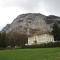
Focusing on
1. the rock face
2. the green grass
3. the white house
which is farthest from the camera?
the rock face

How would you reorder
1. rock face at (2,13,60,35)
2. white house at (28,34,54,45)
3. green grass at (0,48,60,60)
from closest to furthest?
1. green grass at (0,48,60,60)
2. white house at (28,34,54,45)
3. rock face at (2,13,60,35)

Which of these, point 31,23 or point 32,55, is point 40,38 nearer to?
point 31,23

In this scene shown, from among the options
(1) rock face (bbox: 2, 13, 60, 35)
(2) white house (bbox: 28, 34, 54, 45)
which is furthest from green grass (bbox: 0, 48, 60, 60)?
(1) rock face (bbox: 2, 13, 60, 35)

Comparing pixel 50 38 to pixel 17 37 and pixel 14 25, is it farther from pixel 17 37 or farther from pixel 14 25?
pixel 14 25

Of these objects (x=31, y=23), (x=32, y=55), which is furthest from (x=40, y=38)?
(x=32, y=55)

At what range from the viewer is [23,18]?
197m

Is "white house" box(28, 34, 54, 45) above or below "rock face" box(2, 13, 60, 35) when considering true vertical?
below

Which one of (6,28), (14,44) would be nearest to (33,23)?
(6,28)

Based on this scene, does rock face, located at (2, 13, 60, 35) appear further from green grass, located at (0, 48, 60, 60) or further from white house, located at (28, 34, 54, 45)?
green grass, located at (0, 48, 60, 60)

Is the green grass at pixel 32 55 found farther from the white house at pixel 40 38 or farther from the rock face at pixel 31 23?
the rock face at pixel 31 23

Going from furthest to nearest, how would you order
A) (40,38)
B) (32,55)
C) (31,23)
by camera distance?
(31,23) → (40,38) → (32,55)

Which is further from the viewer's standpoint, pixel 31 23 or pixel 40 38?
pixel 31 23

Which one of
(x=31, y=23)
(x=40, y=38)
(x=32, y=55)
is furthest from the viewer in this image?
(x=31, y=23)

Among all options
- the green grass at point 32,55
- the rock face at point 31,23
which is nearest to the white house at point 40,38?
the rock face at point 31,23
